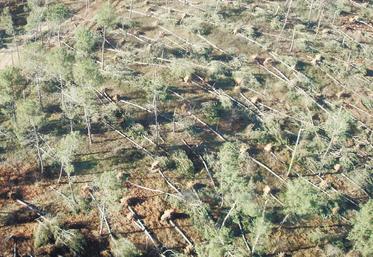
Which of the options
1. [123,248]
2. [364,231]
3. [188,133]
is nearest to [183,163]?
[188,133]

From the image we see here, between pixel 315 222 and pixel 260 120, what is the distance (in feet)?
46.7

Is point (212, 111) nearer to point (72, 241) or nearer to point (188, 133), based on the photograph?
point (188, 133)

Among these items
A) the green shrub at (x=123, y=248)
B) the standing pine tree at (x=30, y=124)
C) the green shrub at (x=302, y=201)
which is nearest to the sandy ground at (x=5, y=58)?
the standing pine tree at (x=30, y=124)

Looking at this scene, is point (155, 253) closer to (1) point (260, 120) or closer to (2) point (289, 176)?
(2) point (289, 176)

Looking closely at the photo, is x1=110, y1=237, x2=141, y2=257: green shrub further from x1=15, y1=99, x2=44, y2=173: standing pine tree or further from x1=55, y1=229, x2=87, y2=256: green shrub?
x1=15, y1=99, x2=44, y2=173: standing pine tree

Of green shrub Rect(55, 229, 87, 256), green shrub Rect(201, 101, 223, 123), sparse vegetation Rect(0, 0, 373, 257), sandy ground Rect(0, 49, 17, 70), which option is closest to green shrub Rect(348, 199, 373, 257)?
sparse vegetation Rect(0, 0, 373, 257)

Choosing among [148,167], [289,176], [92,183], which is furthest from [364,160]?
Result: [92,183]

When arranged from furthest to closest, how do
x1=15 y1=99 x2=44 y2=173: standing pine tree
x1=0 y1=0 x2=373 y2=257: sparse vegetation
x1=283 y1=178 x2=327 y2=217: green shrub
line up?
x1=15 y1=99 x2=44 y2=173: standing pine tree
x1=0 y1=0 x2=373 y2=257: sparse vegetation
x1=283 y1=178 x2=327 y2=217: green shrub

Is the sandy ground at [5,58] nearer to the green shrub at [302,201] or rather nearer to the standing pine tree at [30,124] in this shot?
the standing pine tree at [30,124]

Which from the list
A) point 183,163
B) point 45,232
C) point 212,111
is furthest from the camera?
point 212,111

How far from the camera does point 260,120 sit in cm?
5356

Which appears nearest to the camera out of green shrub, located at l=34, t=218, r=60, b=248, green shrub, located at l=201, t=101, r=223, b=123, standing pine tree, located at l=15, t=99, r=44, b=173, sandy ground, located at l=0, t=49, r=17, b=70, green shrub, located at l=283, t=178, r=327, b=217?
green shrub, located at l=34, t=218, r=60, b=248

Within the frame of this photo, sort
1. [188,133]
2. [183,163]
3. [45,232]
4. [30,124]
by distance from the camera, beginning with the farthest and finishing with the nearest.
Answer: [188,133] → [183,163] → [30,124] → [45,232]

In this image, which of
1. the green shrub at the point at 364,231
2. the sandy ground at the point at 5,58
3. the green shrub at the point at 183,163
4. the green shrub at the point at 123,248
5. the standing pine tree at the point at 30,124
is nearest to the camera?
the green shrub at the point at 364,231
